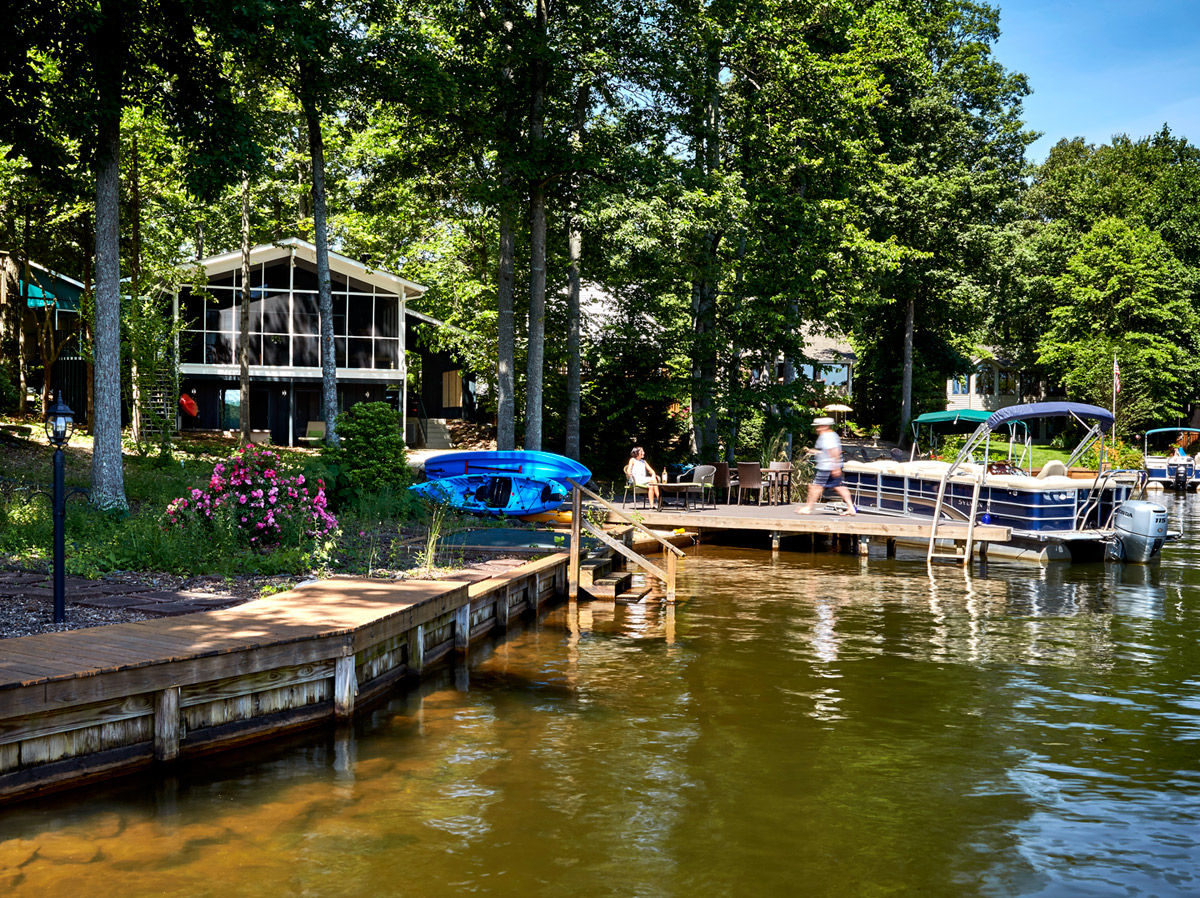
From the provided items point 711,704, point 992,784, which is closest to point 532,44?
point 711,704

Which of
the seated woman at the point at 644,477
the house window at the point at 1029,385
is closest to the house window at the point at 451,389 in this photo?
the seated woman at the point at 644,477

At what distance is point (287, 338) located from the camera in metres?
37.0

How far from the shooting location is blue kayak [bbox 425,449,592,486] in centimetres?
2083

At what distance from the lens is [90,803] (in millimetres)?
7148

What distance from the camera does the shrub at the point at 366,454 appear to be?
59.0 ft

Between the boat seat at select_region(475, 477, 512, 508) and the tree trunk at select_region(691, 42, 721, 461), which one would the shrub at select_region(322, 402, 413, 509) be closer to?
the boat seat at select_region(475, 477, 512, 508)

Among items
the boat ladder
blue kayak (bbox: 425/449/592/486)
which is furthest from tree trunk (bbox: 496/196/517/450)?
the boat ladder

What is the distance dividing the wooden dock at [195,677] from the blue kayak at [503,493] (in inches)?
379

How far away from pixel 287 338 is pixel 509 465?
19172mm

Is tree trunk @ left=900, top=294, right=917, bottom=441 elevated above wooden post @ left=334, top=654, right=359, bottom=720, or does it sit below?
above

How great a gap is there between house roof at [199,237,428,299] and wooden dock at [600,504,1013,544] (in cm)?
1739

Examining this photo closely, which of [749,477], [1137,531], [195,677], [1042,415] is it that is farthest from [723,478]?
[195,677]

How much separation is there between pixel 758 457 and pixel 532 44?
15.2m

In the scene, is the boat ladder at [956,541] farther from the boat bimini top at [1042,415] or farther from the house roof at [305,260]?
the house roof at [305,260]
